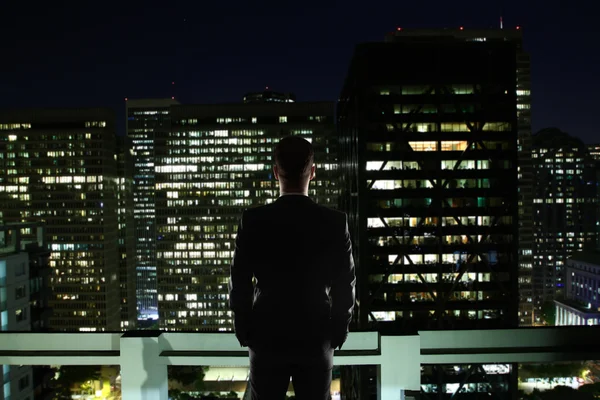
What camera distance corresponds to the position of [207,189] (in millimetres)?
81000

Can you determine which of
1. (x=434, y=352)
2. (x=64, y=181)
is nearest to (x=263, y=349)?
(x=434, y=352)

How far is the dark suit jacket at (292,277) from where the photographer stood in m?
1.96

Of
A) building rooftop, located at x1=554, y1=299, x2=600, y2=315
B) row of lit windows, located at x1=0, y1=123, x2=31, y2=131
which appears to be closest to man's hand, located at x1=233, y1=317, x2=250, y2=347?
building rooftop, located at x1=554, y1=299, x2=600, y2=315

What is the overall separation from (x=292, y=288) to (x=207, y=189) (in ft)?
265

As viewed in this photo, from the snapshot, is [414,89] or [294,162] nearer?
[294,162]

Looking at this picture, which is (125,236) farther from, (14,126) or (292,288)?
(292,288)

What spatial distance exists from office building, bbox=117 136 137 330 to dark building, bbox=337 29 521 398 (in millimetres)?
65412

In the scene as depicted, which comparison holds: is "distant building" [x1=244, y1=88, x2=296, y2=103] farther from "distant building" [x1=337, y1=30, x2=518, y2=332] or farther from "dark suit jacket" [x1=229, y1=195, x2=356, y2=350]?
"dark suit jacket" [x1=229, y1=195, x2=356, y2=350]

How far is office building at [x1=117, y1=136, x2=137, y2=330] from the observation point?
92438 mm

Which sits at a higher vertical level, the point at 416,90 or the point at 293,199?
the point at 416,90

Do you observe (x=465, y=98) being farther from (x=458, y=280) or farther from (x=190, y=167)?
(x=190, y=167)

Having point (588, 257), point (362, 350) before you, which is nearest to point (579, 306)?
point (588, 257)

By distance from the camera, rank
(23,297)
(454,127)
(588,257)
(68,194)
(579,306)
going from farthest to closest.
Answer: (68,194) → (588,257) → (579,306) → (454,127) → (23,297)

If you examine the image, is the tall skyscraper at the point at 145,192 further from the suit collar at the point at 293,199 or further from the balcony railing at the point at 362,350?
the suit collar at the point at 293,199
